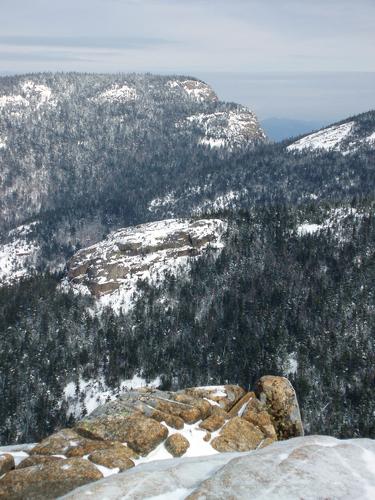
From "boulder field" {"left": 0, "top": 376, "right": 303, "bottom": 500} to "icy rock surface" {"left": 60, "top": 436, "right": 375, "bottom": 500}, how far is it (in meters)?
4.97

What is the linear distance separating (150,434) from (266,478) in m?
14.4

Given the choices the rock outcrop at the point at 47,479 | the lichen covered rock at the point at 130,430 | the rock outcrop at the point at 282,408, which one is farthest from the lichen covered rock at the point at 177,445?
the rock outcrop at the point at 282,408

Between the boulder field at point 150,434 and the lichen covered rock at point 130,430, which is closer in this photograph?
the boulder field at point 150,434

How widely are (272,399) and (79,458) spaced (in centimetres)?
2130

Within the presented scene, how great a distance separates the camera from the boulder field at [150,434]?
34219 mm

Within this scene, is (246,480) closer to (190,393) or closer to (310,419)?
(190,393)

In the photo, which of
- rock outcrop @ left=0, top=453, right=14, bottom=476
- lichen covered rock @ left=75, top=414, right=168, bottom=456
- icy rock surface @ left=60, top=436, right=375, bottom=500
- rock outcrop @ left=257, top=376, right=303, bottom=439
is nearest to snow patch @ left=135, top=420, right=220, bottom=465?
lichen covered rock @ left=75, top=414, right=168, bottom=456

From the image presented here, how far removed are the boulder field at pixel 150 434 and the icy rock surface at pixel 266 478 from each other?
196 inches

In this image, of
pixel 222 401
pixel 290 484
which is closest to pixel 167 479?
pixel 290 484

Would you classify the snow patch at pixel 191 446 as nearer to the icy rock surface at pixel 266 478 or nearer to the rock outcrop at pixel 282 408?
the icy rock surface at pixel 266 478

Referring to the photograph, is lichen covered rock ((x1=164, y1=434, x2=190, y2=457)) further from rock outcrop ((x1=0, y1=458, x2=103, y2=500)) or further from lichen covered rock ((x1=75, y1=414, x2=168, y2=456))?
rock outcrop ((x1=0, y1=458, x2=103, y2=500))

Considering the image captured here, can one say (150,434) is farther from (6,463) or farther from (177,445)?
(6,463)

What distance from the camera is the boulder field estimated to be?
1347 inches

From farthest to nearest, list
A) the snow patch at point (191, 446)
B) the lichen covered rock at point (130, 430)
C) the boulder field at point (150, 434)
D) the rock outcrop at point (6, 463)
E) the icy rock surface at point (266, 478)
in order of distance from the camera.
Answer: the lichen covered rock at point (130, 430) → the snow patch at point (191, 446) → the rock outcrop at point (6, 463) → the boulder field at point (150, 434) → the icy rock surface at point (266, 478)
